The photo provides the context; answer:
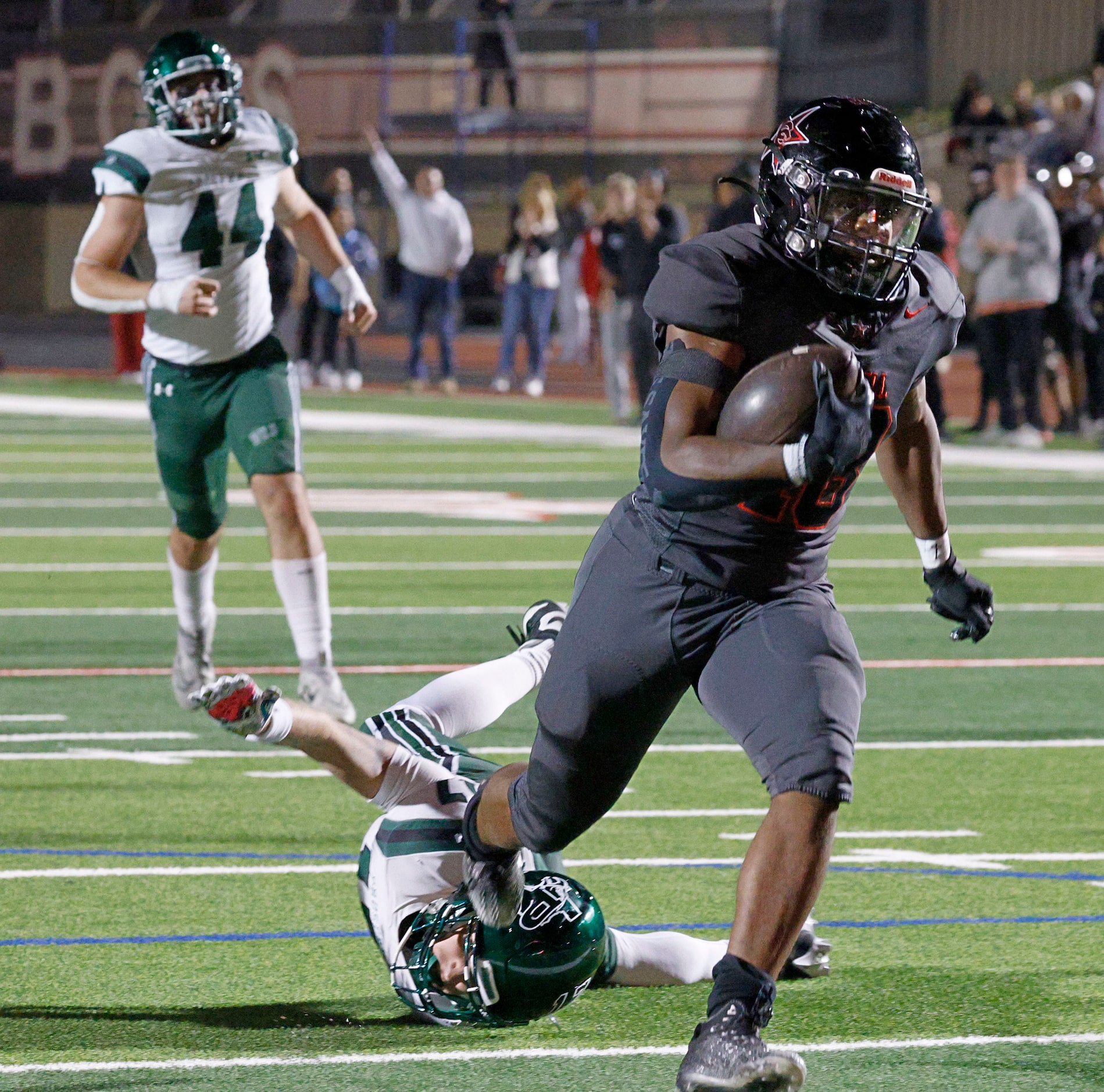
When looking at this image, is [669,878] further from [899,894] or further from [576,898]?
[576,898]

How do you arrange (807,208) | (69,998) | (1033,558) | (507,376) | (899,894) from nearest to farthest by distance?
1. (807,208)
2. (69,998)
3. (899,894)
4. (1033,558)
5. (507,376)

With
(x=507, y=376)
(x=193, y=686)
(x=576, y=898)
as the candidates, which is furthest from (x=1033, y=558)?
(x=507, y=376)

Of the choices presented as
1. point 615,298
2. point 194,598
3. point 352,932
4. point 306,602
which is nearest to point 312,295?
point 615,298

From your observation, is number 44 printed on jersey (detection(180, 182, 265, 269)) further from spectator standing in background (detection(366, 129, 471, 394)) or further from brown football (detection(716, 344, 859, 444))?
spectator standing in background (detection(366, 129, 471, 394))

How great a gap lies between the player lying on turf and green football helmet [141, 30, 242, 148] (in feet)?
9.60

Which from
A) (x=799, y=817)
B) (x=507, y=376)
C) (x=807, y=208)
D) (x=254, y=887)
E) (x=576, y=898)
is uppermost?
(x=807, y=208)

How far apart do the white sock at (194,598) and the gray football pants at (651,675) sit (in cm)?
361

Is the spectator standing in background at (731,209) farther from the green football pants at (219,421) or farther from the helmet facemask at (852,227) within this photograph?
the helmet facemask at (852,227)

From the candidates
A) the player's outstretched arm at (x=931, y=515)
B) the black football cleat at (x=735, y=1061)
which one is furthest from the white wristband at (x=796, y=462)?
the black football cleat at (x=735, y=1061)

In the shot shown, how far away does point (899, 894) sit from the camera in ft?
16.7

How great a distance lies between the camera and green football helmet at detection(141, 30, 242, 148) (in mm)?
6867

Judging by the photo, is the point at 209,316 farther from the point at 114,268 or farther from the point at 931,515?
the point at 931,515

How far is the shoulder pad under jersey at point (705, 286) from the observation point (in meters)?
3.66

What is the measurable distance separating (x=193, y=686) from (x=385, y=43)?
78.8 feet
